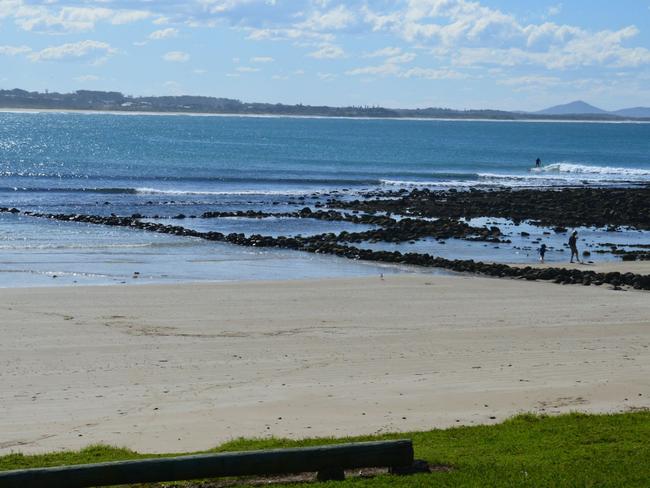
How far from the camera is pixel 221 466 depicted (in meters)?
9.86

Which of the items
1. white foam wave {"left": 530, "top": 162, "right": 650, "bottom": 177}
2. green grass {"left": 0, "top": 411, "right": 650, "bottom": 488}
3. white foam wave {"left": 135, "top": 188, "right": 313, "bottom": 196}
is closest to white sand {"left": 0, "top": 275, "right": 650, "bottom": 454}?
green grass {"left": 0, "top": 411, "right": 650, "bottom": 488}

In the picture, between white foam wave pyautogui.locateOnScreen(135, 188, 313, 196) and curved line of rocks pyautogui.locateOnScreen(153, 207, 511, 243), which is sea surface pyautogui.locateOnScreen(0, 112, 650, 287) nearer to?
white foam wave pyautogui.locateOnScreen(135, 188, 313, 196)

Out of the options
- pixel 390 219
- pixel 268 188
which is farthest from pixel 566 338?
pixel 268 188

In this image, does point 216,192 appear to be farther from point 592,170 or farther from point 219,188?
point 592,170

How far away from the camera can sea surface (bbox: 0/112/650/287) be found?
35844 mm

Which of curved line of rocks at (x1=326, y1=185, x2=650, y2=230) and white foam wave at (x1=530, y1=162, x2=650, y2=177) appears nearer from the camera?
curved line of rocks at (x1=326, y1=185, x2=650, y2=230)

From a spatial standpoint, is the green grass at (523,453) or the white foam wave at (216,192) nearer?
the green grass at (523,453)

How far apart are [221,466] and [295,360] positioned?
31.0 feet

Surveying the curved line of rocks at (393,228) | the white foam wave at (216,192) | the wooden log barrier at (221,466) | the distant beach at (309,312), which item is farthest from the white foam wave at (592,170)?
the wooden log barrier at (221,466)

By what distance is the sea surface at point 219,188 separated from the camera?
35844 millimetres

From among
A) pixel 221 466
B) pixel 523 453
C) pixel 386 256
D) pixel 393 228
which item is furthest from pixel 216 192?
pixel 221 466

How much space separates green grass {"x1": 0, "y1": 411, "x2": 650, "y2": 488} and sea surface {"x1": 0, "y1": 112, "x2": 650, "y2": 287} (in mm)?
19791

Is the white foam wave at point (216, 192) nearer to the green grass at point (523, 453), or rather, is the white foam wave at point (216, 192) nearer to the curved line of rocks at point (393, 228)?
the curved line of rocks at point (393, 228)

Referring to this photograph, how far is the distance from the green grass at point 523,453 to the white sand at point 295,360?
141 cm
